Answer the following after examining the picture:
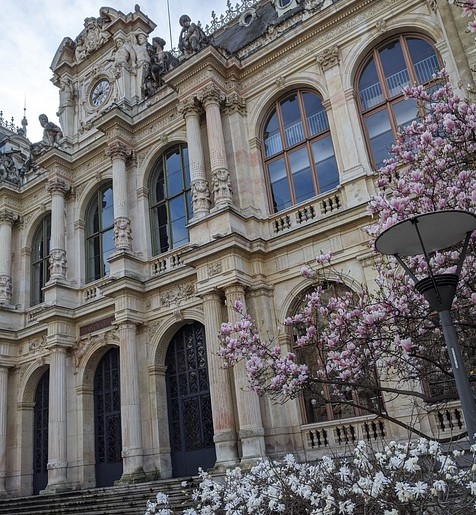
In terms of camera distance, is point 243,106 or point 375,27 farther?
point 243,106

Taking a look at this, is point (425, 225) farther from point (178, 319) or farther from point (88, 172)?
point (88, 172)

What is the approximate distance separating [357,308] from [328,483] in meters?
2.72

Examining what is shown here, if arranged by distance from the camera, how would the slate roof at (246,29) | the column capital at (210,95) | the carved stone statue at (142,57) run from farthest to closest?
the carved stone statue at (142,57) → the slate roof at (246,29) → the column capital at (210,95)

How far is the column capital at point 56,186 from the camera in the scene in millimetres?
17906

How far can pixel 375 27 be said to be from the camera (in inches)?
513

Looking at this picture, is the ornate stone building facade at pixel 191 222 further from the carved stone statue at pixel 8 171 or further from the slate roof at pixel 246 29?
the carved stone statue at pixel 8 171

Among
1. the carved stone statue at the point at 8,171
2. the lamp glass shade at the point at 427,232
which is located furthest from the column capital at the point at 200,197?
the carved stone statue at the point at 8,171

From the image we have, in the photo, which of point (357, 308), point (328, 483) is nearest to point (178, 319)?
point (357, 308)

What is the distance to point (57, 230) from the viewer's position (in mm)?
17531

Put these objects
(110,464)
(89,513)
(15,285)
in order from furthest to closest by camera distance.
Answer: (15,285)
(110,464)
(89,513)

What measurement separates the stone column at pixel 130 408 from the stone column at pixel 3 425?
18.9ft

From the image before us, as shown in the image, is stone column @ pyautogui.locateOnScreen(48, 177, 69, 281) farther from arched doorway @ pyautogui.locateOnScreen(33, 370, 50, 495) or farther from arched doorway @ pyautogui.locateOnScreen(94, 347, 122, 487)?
arched doorway @ pyautogui.locateOnScreen(33, 370, 50, 495)

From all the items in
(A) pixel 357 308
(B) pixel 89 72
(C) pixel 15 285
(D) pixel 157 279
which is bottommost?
(A) pixel 357 308

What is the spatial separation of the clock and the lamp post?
16.2 metres
